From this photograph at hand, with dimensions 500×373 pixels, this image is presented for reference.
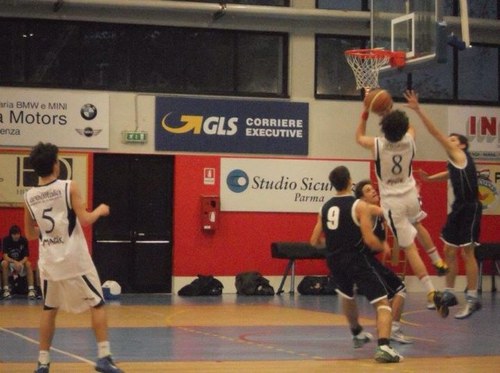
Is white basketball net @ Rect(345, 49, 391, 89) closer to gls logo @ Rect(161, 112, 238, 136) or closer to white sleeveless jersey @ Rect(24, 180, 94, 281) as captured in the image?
gls logo @ Rect(161, 112, 238, 136)

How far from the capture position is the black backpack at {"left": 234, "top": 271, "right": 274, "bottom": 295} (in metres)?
22.7

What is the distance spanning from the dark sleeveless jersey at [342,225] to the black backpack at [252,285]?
1185 centimetres

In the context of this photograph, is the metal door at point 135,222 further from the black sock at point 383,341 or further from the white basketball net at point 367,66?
the black sock at point 383,341

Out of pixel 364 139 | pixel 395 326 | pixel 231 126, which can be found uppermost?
pixel 231 126

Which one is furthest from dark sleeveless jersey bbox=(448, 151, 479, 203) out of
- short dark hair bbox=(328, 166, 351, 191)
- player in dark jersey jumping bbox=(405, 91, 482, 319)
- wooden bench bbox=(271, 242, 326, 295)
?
wooden bench bbox=(271, 242, 326, 295)

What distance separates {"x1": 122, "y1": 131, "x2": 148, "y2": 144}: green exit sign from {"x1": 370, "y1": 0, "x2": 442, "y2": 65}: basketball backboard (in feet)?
18.3

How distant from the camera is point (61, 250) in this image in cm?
894

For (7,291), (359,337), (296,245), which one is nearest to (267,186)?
(296,245)

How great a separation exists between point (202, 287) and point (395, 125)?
12.5m

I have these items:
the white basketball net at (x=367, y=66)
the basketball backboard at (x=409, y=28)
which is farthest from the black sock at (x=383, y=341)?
the white basketball net at (x=367, y=66)

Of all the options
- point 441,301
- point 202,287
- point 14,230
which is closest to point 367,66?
point 202,287

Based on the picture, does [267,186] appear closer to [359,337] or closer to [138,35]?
[138,35]

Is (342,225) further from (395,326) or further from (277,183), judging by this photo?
(277,183)

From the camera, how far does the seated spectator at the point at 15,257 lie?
21.1m
